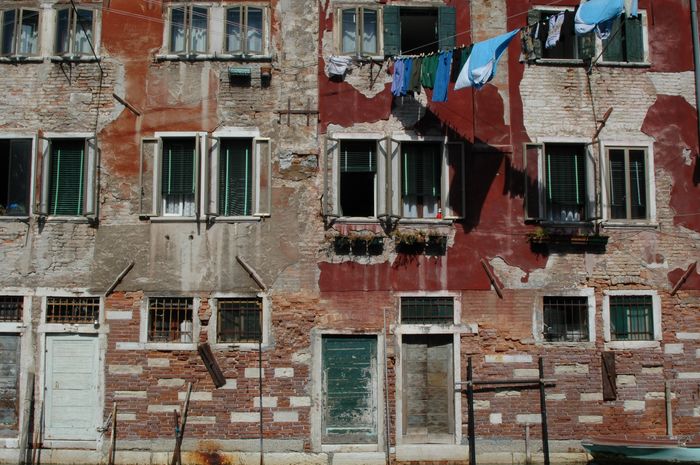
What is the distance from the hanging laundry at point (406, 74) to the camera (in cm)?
1420

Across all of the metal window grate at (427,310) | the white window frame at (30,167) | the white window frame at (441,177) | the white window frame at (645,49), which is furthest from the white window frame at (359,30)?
the white window frame at (30,167)

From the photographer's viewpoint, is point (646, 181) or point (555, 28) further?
point (646, 181)

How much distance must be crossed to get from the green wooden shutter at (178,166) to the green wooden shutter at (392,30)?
419 cm

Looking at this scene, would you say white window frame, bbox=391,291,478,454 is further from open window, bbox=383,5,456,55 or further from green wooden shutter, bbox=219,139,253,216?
open window, bbox=383,5,456,55

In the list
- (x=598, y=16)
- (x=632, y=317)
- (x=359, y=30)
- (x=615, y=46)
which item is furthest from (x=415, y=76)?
(x=632, y=317)

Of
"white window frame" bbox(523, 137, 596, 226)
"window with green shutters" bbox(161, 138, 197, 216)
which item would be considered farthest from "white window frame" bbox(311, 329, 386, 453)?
"white window frame" bbox(523, 137, 596, 226)

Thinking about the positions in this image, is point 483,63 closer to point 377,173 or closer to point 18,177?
point 377,173

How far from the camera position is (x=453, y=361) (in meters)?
14.2

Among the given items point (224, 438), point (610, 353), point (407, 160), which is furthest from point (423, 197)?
point (224, 438)

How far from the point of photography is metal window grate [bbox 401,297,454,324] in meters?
14.3

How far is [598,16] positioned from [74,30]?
9.82m

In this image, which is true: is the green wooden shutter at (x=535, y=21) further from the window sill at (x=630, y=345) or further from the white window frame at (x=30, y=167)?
the white window frame at (x=30, y=167)

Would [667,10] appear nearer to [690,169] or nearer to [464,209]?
[690,169]

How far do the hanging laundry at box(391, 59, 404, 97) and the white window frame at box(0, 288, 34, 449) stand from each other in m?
7.80
